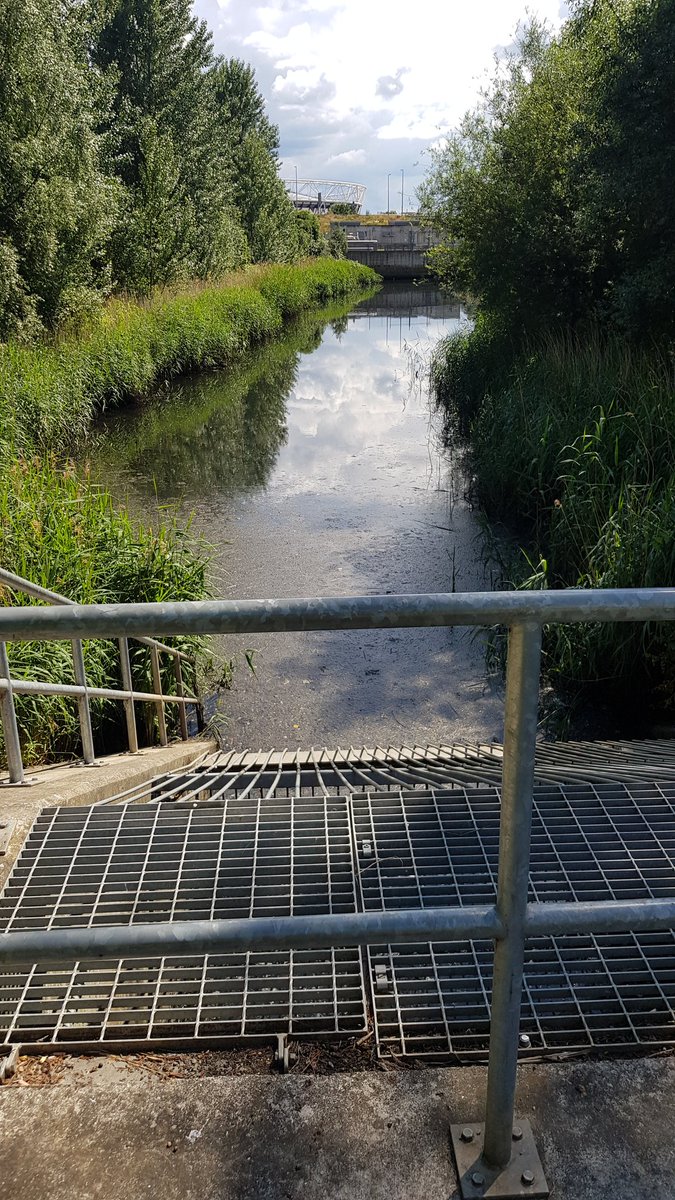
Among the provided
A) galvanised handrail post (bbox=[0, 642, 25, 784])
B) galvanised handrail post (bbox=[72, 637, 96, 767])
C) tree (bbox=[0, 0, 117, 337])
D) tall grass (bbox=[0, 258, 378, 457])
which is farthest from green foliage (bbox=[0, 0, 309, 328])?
galvanised handrail post (bbox=[0, 642, 25, 784])

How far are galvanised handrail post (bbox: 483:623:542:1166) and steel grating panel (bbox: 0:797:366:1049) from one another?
66 cm

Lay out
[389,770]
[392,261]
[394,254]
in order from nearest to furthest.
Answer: [389,770] → [392,261] → [394,254]

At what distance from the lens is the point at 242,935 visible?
4.36 ft

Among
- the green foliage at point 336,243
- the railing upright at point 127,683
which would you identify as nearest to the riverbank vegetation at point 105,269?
the railing upright at point 127,683

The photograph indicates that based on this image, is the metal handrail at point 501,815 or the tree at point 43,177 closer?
the metal handrail at point 501,815

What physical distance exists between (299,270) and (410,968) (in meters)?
39.8

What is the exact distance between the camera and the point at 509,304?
1596 centimetres

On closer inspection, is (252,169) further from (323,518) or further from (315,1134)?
(315,1134)

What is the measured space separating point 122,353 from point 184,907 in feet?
55.0

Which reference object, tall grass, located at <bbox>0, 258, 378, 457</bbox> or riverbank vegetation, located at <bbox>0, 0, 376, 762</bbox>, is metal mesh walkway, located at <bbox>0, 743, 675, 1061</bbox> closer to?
riverbank vegetation, located at <bbox>0, 0, 376, 762</bbox>

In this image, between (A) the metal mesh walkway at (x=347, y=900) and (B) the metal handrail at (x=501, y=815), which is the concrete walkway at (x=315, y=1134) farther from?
(B) the metal handrail at (x=501, y=815)

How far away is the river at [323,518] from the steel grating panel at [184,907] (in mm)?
3315

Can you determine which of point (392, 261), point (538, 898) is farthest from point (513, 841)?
point (392, 261)

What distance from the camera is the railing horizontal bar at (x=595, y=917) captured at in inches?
53.6
